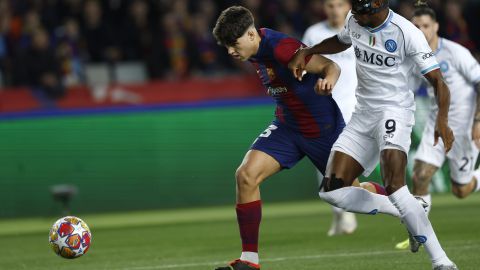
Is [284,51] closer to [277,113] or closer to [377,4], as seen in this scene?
[277,113]

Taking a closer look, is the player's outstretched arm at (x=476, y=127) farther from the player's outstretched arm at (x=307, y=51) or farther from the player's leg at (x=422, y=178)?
the player's outstretched arm at (x=307, y=51)

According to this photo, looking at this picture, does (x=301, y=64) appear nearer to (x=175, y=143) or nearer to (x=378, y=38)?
(x=378, y=38)

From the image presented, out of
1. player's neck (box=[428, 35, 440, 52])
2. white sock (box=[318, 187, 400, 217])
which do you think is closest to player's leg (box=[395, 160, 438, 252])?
player's neck (box=[428, 35, 440, 52])

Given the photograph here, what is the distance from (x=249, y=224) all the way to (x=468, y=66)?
3.57 metres

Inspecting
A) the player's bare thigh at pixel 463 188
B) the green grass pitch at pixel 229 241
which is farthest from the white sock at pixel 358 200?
the player's bare thigh at pixel 463 188

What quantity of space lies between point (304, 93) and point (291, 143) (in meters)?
0.44

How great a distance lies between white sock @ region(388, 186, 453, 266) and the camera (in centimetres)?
805

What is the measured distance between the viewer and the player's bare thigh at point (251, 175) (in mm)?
8891

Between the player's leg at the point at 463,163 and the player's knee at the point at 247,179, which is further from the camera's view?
the player's leg at the point at 463,163

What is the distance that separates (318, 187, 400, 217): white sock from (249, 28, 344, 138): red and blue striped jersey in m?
0.79

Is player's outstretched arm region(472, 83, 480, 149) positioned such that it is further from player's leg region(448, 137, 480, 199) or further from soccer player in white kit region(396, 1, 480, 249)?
player's leg region(448, 137, 480, 199)

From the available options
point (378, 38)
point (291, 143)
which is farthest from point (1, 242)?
point (378, 38)

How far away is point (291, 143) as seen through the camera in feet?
30.1

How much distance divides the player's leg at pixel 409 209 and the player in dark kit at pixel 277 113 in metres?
0.75
